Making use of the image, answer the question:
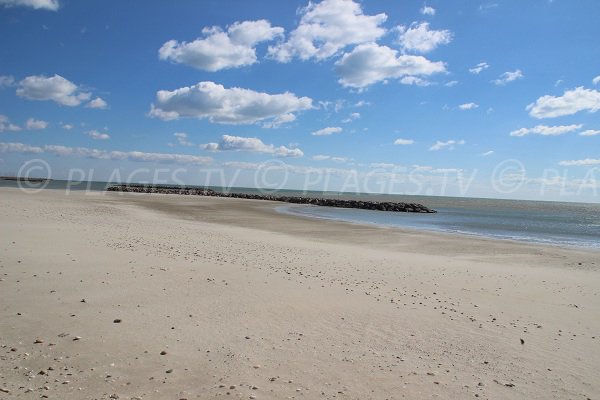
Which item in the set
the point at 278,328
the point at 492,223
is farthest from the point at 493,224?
the point at 278,328

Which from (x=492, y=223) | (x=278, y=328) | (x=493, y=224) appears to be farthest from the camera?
(x=492, y=223)

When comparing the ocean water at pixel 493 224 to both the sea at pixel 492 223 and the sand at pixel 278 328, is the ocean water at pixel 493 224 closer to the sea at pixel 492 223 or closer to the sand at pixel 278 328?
the sea at pixel 492 223

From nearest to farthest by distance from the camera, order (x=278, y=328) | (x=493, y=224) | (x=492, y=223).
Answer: (x=278, y=328) < (x=493, y=224) < (x=492, y=223)

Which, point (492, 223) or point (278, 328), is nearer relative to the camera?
point (278, 328)

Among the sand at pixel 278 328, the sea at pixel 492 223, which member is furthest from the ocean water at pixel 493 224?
the sand at pixel 278 328

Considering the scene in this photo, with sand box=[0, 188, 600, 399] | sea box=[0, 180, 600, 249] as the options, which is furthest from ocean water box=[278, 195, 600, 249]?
sand box=[0, 188, 600, 399]

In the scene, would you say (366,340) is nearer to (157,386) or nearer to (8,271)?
(157,386)

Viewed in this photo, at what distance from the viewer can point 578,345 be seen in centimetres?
645

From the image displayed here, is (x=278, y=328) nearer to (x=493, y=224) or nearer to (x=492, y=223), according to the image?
(x=493, y=224)

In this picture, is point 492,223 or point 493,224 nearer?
point 493,224

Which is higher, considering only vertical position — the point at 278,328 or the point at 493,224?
the point at 493,224

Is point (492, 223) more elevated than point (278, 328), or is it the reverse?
point (492, 223)

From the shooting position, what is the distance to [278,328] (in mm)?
6453

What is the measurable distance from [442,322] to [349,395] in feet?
10.5
